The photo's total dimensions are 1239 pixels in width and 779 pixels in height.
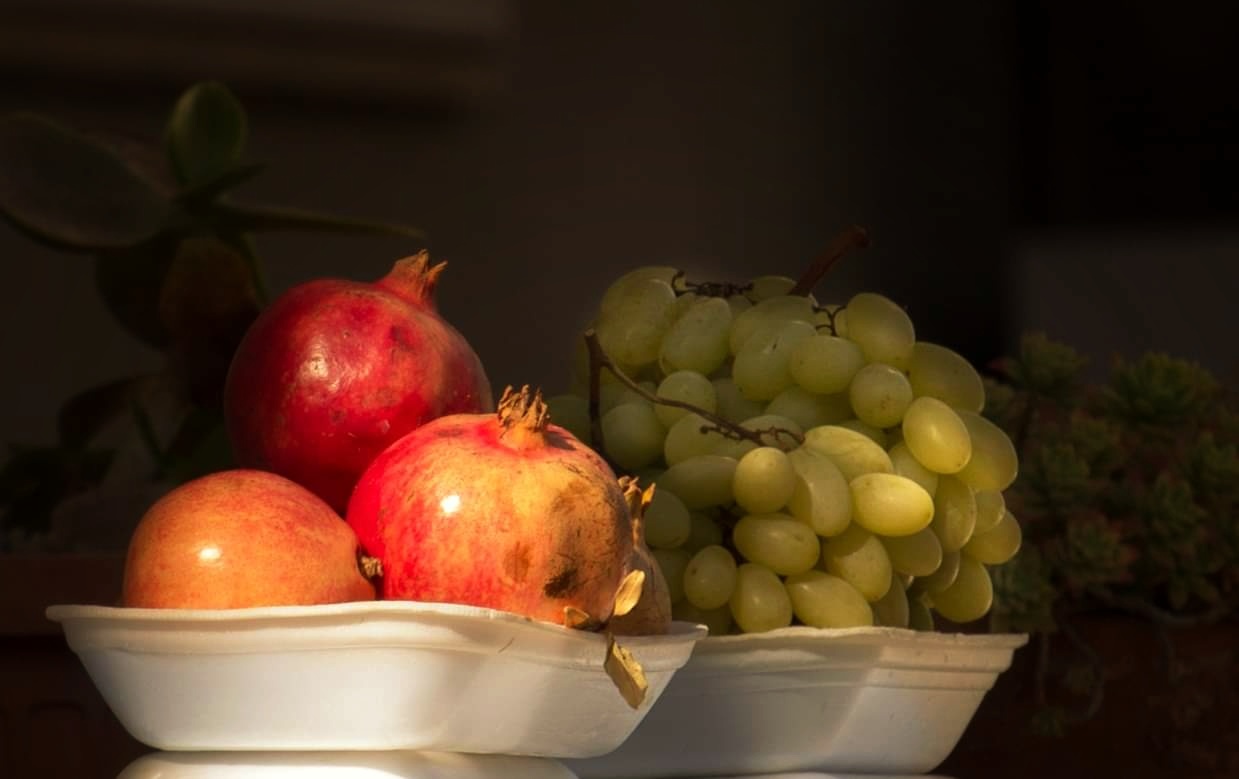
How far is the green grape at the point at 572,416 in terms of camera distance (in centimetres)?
94

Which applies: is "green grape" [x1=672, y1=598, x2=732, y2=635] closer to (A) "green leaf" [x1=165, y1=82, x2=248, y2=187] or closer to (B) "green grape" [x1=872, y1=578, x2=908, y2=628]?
(B) "green grape" [x1=872, y1=578, x2=908, y2=628]

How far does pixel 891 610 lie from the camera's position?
0.93 meters

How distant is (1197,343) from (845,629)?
200 centimetres

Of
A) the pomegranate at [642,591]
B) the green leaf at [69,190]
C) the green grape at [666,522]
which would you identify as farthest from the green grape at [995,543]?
the green leaf at [69,190]

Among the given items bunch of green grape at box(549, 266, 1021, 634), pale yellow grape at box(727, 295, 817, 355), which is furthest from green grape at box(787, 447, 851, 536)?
pale yellow grape at box(727, 295, 817, 355)

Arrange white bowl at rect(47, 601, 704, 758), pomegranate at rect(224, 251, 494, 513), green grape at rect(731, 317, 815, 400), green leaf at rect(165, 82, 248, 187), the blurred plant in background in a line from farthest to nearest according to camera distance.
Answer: green leaf at rect(165, 82, 248, 187), the blurred plant in background, green grape at rect(731, 317, 815, 400), pomegranate at rect(224, 251, 494, 513), white bowl at rect(47, 601, 704, 758)

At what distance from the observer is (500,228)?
2.48m

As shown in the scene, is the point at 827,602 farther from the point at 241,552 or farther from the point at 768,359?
the point at 241,552

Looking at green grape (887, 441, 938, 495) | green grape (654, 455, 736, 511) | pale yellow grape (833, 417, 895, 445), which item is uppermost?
green grape (654, 455, 736, 511)

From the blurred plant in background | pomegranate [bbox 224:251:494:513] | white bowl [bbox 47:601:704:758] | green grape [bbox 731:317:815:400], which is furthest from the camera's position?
the blurred plant in background

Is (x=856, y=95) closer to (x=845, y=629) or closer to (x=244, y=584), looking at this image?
(x=845, y=629)

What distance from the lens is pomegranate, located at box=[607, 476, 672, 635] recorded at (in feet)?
2.33

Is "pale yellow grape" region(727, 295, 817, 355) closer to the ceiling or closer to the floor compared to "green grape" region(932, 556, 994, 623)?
closer to the ceiling

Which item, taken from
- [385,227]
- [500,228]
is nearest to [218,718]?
[385,227]
